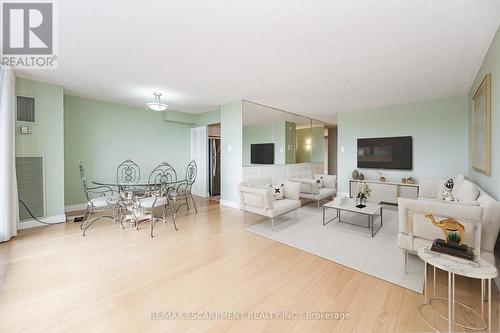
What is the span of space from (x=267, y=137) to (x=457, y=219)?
4.23 m

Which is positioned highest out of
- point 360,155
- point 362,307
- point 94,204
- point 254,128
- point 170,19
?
point 170,19

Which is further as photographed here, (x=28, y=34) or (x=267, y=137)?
(x=267, y=137)

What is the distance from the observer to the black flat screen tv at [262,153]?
518 centimetres

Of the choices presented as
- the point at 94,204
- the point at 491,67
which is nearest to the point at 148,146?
the point at 94,204

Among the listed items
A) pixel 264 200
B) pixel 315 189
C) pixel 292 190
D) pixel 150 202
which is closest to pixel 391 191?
pixel 315 189

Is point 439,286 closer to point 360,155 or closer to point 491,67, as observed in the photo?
point 491,67

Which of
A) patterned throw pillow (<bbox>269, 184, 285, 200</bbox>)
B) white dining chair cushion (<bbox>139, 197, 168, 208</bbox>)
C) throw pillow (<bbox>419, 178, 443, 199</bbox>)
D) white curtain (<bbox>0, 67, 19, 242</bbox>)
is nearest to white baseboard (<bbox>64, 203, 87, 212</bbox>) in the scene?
white curtain (<bbox>0, 67, 19, 242</bbox>)

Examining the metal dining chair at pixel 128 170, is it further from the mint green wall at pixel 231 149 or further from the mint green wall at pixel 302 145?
the mint green wall at pixel 302 145

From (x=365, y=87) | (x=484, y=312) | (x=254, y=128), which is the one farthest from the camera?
(x=254, y=128)

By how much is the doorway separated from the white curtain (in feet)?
13.1

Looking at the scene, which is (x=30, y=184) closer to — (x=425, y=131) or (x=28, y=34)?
(x=28, y=34)

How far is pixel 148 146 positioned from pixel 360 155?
590 centimetres

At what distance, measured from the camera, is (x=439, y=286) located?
1964 mm

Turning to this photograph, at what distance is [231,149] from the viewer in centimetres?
514
